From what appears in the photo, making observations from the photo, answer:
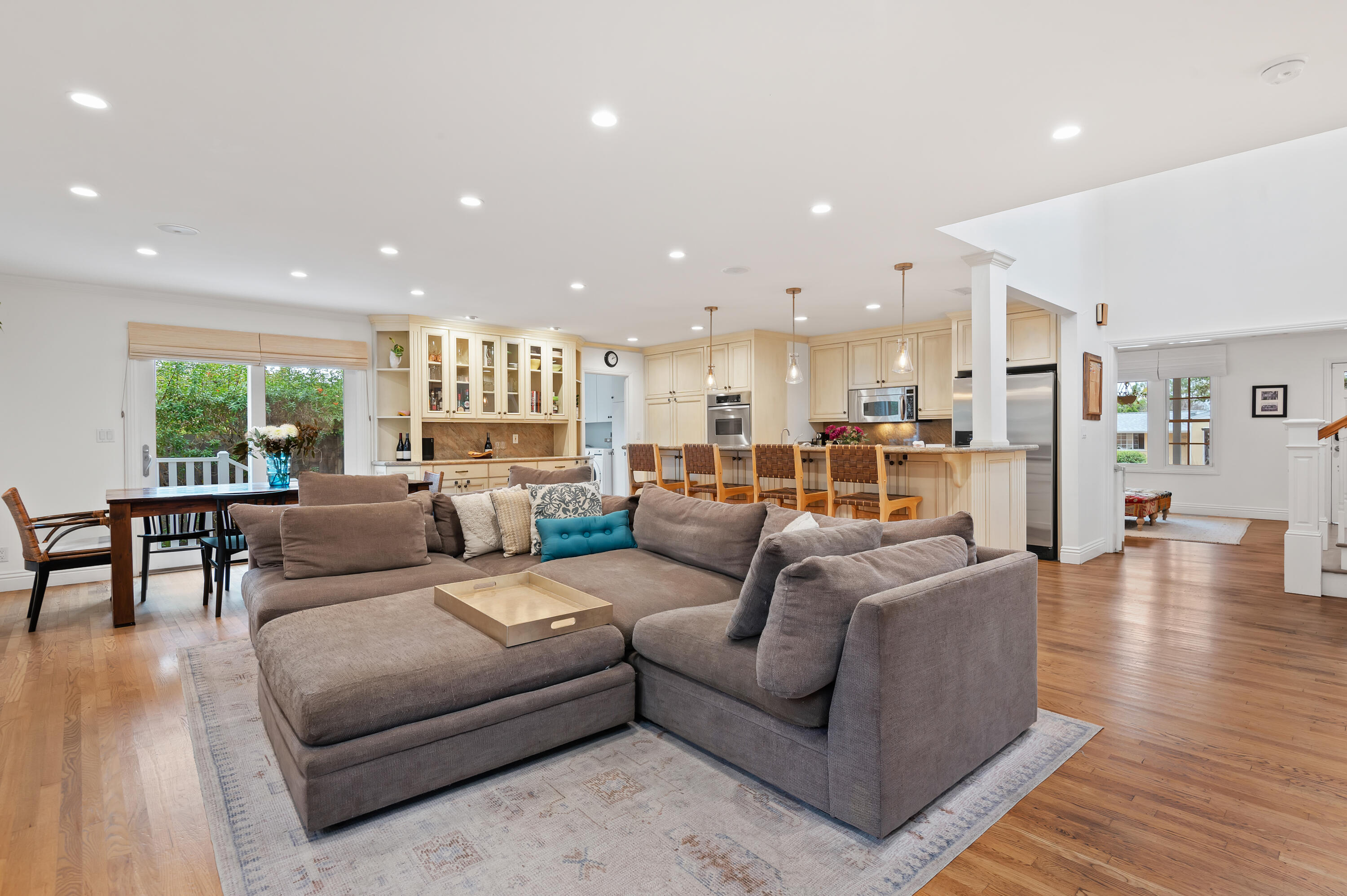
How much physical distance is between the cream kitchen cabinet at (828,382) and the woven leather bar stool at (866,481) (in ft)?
10.3

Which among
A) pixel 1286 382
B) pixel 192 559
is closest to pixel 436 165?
pixel 192 559

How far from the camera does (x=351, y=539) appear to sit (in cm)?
318

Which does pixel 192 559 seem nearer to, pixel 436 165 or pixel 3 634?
pixel 3 634

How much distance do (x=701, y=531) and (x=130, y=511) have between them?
3.49m

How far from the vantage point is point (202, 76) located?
2.21 meters

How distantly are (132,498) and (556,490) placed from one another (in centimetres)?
257

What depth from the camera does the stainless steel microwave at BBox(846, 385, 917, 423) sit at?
7.20m

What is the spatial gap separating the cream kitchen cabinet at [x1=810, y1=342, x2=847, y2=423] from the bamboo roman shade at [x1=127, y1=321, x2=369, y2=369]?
5.15 metres

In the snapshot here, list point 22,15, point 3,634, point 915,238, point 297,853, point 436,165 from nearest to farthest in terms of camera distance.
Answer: point 297,853, point 22,15, point 436,165, point 3,634, point 915,238

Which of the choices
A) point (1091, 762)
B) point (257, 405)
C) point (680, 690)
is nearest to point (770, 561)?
point (680, 690)

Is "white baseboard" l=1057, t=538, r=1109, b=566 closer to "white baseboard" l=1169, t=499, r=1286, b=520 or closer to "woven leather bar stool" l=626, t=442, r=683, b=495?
"woven leather bar stool" l=626, t=442, r=683, b=495

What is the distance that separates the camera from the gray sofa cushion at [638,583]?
8.72 ft

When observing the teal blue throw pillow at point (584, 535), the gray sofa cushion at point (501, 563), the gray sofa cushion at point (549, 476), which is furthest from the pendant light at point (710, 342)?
the gray sofa cushion at point (501, 563)

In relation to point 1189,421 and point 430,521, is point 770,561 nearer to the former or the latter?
point 430,521
